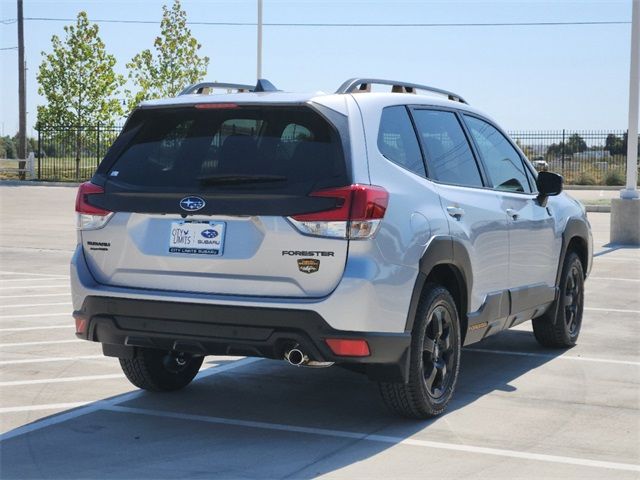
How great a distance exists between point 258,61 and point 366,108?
24422 mm

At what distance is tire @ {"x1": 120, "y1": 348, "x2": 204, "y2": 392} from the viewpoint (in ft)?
22.5

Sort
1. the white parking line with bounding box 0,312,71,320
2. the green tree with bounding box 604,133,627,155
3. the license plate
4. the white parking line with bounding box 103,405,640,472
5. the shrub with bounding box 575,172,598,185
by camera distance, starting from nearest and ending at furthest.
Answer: the white parking line with bounding box 103,405,640,472 → the license plate → the white parking line with bounding box 0,312,71,320 → the shrub with bounding box 575,172,598,185 → the green tree with bounding box 604,133,627,155

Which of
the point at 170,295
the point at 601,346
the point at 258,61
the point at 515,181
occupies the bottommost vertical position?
the point at 601,346

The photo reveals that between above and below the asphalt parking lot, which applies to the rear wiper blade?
above

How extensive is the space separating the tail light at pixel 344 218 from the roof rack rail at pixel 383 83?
784 millimetres

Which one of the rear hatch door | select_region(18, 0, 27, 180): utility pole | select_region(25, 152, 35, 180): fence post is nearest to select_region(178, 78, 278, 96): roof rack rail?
the rear hatch door

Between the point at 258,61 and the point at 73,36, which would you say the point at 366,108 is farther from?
the point at 73,36

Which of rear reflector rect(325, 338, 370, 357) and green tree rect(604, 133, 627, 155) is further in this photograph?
green tree rect(604, 133, 627, 155)

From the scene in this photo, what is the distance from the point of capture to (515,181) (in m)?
7.92

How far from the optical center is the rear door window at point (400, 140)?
19.9 feet

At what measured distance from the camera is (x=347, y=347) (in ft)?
18.2

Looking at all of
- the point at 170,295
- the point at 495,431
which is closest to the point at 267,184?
the point at 170,295

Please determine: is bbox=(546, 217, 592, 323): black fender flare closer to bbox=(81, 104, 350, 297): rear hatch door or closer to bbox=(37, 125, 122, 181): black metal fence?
bbox=(81, 104, 350, 297): rear hatch door

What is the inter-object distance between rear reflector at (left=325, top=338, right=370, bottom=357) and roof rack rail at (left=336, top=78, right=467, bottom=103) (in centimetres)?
143
